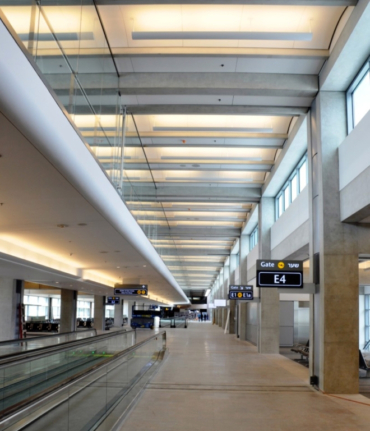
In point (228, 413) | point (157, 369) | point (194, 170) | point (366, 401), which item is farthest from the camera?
point (194, 170)

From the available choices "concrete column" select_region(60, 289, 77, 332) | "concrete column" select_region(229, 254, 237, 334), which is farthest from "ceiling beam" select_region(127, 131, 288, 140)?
"concrete column" select_region(229, 254, 237, 334)

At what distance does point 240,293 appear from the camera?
22562 millimetres

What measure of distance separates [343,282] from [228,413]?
4705 millimetres

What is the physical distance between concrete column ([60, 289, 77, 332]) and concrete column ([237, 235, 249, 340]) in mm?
10494

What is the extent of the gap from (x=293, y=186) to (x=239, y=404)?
1127 cm

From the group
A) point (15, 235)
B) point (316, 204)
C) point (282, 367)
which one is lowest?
point (282, 367)

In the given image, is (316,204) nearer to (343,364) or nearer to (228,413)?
(343,364)

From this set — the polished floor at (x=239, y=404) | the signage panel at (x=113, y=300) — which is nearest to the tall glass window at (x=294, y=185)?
the polished floor at (x=239, y=404)

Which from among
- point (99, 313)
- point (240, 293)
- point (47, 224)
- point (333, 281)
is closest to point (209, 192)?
point (240, 293)

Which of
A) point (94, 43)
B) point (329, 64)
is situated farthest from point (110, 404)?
point (329, 64)

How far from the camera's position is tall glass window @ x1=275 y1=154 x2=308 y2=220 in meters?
18.1

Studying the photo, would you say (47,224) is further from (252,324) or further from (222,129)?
(252,324)

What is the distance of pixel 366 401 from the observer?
11.0 m

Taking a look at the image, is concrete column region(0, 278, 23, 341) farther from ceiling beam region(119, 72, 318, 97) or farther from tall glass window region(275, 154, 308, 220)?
ceiling beam region(119, 72, 318, 97)
